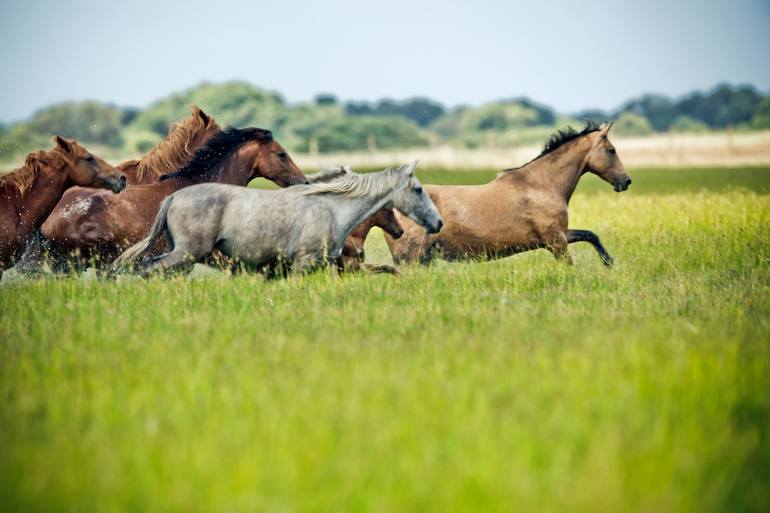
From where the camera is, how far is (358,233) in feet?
34.4

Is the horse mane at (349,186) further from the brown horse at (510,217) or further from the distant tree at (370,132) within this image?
the distant tree at (370,132)

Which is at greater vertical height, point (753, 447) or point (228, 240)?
point (228, 240)

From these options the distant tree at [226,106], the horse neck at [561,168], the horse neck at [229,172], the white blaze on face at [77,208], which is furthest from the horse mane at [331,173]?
the distant tree at [226,106]

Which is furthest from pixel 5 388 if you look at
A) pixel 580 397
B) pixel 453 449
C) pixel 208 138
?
pixel 208 138

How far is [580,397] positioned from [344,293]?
12.8 feet

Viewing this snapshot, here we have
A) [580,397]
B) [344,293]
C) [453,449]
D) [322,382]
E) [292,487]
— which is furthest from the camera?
[344,293]

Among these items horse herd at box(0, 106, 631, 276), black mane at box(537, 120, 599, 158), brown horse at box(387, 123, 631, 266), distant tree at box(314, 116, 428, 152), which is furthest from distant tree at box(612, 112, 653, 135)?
horse herd at box(0, 106, 631, 276)

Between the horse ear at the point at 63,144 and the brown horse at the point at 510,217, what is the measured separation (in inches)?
153

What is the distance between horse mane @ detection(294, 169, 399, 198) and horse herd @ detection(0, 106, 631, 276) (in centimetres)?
1

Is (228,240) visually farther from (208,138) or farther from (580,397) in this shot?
(580,397)

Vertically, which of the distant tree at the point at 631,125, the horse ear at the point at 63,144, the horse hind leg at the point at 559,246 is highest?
the distant tree at the point at 631,125

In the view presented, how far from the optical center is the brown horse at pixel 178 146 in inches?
431

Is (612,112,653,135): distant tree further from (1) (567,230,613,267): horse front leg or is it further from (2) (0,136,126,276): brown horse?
(2) (0,136,126,276): brown horse

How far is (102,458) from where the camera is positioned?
4.00 meters
